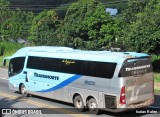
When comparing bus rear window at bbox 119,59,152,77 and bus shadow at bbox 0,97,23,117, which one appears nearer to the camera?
bus rear window at bbox 119,59,152,77

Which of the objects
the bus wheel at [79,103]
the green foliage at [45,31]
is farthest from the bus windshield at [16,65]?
the green foliage at [45,31]

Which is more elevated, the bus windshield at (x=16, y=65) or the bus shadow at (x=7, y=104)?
the bus windshield at (x=16, y=65)

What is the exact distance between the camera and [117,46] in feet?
120

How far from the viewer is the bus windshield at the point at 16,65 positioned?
23969 millimetres

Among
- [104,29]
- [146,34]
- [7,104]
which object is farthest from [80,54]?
[104,29]

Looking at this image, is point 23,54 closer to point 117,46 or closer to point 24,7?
point 117,46

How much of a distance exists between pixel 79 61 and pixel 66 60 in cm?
116

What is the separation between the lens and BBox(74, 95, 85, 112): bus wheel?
61.4ft

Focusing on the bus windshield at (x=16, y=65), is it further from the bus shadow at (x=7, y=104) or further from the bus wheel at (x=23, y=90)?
the bus shadow at (x=7, y=104)

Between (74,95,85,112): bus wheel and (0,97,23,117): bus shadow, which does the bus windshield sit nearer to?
(0,97,23,117): bus shadow

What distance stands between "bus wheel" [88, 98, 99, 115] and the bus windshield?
7155 mm

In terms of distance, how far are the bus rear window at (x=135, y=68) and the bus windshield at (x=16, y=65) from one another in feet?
29.4

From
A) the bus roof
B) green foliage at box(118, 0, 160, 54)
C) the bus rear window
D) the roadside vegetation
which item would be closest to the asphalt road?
the bus rear window

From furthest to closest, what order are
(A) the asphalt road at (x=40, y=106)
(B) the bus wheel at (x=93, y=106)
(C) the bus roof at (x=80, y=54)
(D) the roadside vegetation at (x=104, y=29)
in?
(D) the roadside vegetation at (x=104, y=29)
(A) the asphalt road at (x=40, y=106)
(B) the bus wheel at (x=93, y=106)
(C) the bus roof at (x=80, y=54)
